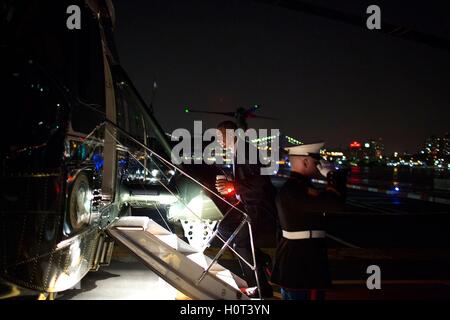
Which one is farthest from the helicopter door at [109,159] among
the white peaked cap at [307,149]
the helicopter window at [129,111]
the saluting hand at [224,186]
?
the white peaked cap at [307,149]

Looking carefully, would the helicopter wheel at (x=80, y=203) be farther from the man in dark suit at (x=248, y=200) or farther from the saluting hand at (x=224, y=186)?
the man in dark suit at (x=248, y=200)

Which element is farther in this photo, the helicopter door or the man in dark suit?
the man in dark suit

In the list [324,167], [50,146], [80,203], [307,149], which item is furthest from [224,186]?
[50,146]

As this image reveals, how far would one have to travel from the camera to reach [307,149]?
365cm

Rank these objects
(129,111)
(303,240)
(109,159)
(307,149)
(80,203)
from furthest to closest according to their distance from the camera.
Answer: (129,111) → (109,159) → (307,149) → (303,240) → (80,203)

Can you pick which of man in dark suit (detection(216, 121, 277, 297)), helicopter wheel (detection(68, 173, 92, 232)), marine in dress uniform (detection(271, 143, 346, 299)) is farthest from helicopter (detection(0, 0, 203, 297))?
marine in dress uniform (detection(271, 143, 346, 299))

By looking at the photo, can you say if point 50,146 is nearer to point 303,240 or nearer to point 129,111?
point 303,240

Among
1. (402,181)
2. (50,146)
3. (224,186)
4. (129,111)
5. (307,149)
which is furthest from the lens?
(402,181)

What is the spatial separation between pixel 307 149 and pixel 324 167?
0.24 meters

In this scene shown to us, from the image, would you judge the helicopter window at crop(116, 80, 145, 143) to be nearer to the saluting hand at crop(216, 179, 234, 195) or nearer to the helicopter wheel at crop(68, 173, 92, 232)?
the saluting hand at crop(216, 179, 234, 195)

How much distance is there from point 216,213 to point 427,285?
329 cm

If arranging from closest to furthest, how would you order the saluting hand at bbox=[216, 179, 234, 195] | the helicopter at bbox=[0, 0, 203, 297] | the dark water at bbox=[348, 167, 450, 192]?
1. the helicopter at bbox=[0, 0, 203, 297]
2. the saluting hand at bbox=[216, 179, 234, 195]
3. the dark water at bbox=[348, 167, 450, 192]

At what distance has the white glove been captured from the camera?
347 cm
